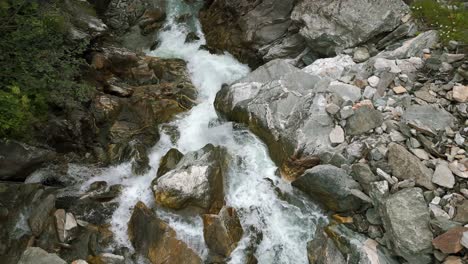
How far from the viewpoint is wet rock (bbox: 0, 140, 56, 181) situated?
31.6 ft

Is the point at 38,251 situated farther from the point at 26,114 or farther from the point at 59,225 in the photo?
the point at 26,114

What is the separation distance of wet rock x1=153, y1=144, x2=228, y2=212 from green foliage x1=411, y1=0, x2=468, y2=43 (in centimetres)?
736

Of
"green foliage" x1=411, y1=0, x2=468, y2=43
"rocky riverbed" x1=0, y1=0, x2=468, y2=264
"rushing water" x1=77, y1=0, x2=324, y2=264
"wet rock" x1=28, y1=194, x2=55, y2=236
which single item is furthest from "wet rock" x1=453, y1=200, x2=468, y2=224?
"wet rock" x1=28, y1=194, x2=55, y2=236

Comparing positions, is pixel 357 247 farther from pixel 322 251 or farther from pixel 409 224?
pixel 409 224

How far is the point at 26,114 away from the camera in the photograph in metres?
9.47

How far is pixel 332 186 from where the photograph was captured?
8.68m

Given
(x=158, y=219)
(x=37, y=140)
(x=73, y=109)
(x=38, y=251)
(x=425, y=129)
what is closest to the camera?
(x=38, y=251)

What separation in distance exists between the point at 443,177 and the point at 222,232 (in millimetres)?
4934

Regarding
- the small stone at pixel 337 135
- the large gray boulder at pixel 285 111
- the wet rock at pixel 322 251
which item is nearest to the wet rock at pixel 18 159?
the large gray boulder at pixel 285 111

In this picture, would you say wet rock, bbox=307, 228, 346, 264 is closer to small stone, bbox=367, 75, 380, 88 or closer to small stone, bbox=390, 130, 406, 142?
small stone, bbox=390, 130, 406, 142

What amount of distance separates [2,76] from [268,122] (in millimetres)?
7152

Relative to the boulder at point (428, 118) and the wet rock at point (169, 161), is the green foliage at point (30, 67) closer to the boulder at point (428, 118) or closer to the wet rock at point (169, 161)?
the wet rock at point (169, 161)

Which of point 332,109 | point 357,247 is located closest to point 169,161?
point 332,109

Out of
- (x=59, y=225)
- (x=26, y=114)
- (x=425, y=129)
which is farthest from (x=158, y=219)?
(x=425, y=129)
